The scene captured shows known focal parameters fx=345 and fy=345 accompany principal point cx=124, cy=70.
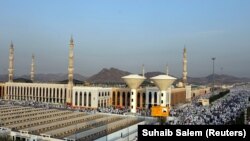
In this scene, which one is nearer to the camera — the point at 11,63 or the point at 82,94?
the point at 82,94

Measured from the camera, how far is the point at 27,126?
80.6ft

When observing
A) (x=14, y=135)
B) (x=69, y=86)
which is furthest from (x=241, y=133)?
(x=69, y=86)

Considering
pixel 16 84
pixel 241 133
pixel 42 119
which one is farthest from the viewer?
pixel 16 84

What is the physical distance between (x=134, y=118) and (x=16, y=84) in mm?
25459

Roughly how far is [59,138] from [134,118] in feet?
37.7

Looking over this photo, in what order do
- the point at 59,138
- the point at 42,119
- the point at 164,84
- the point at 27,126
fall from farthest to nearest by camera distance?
the point at 164,84 → the point at 42,119 → the point at 27,126 → the point at 59,138

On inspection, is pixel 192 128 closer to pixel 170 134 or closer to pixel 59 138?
pixel 170 134

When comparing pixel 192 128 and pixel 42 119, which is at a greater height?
pixel 192 128

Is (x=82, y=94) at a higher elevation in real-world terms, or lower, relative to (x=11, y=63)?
lower

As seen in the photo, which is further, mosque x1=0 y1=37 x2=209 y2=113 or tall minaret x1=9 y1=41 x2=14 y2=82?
tall minaret x1=9 y1=41 x2=14 y2=82

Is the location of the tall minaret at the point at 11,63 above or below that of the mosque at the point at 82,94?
above

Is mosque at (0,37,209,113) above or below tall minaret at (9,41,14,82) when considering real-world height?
below

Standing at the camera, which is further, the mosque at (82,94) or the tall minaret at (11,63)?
the tall minaret at (11,63)

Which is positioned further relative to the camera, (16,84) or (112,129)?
(16,84)
